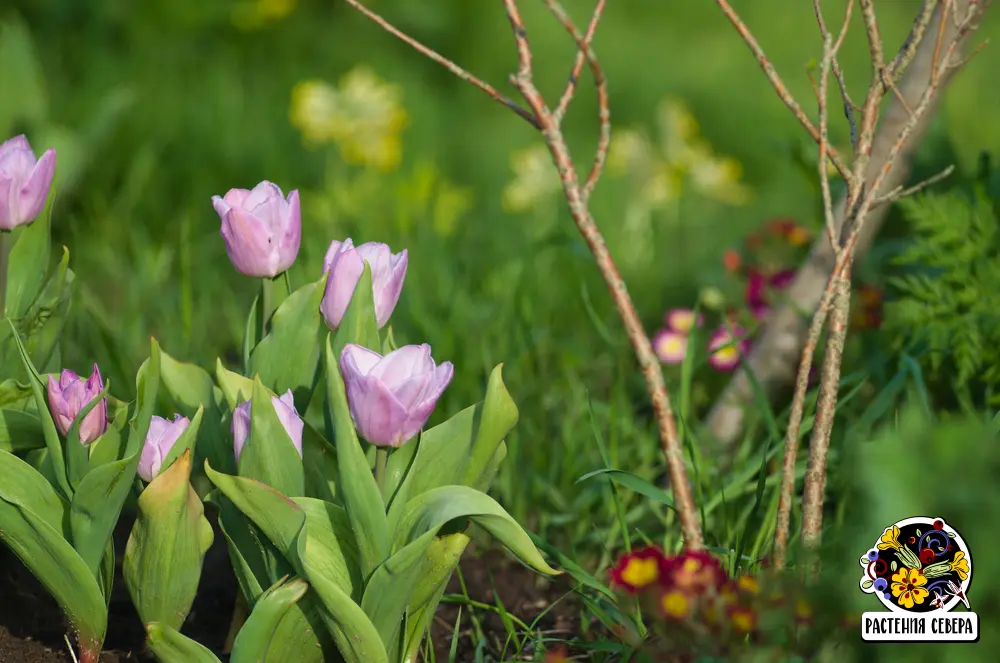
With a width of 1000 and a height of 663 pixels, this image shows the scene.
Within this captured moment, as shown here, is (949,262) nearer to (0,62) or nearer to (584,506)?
(584,506)

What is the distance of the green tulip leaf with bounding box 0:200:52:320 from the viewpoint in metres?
1.45

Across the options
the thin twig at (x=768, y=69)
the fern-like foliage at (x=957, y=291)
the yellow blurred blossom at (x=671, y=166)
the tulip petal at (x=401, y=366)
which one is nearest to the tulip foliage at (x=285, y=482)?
the tulip petal at (x=401, y=366)

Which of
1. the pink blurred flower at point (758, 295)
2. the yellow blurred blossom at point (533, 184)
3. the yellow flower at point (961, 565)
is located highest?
the yellow flower at point (961, 565)

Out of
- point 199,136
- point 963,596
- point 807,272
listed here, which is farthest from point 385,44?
point 963,596

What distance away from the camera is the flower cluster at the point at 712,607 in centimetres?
105

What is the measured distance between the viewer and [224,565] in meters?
1.68

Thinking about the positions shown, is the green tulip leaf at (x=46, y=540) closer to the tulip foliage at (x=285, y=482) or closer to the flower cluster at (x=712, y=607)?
the tulip foliage at (x=285, y=482)

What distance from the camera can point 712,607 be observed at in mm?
1066

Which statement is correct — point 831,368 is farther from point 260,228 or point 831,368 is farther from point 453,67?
point 260,228

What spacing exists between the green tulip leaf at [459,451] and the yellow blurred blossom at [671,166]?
2.07 m

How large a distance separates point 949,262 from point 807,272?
23cm

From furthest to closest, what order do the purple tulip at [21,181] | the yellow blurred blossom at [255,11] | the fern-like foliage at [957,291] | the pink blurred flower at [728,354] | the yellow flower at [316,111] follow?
the yellow blurred blossom at [255,11] < the yellow flower at [316,111] < the pink blurred flower at [728,354] < the fern-like foliage at [957,291] < the purple tulip at [21,181]

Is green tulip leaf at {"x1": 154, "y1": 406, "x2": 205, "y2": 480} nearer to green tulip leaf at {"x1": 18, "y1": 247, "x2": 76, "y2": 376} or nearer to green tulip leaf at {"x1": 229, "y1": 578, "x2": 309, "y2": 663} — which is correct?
green tulip leaf at {"x1": 229, "y1": 578, "x2": 309, "y2": 663}

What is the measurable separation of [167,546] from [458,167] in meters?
2.59
